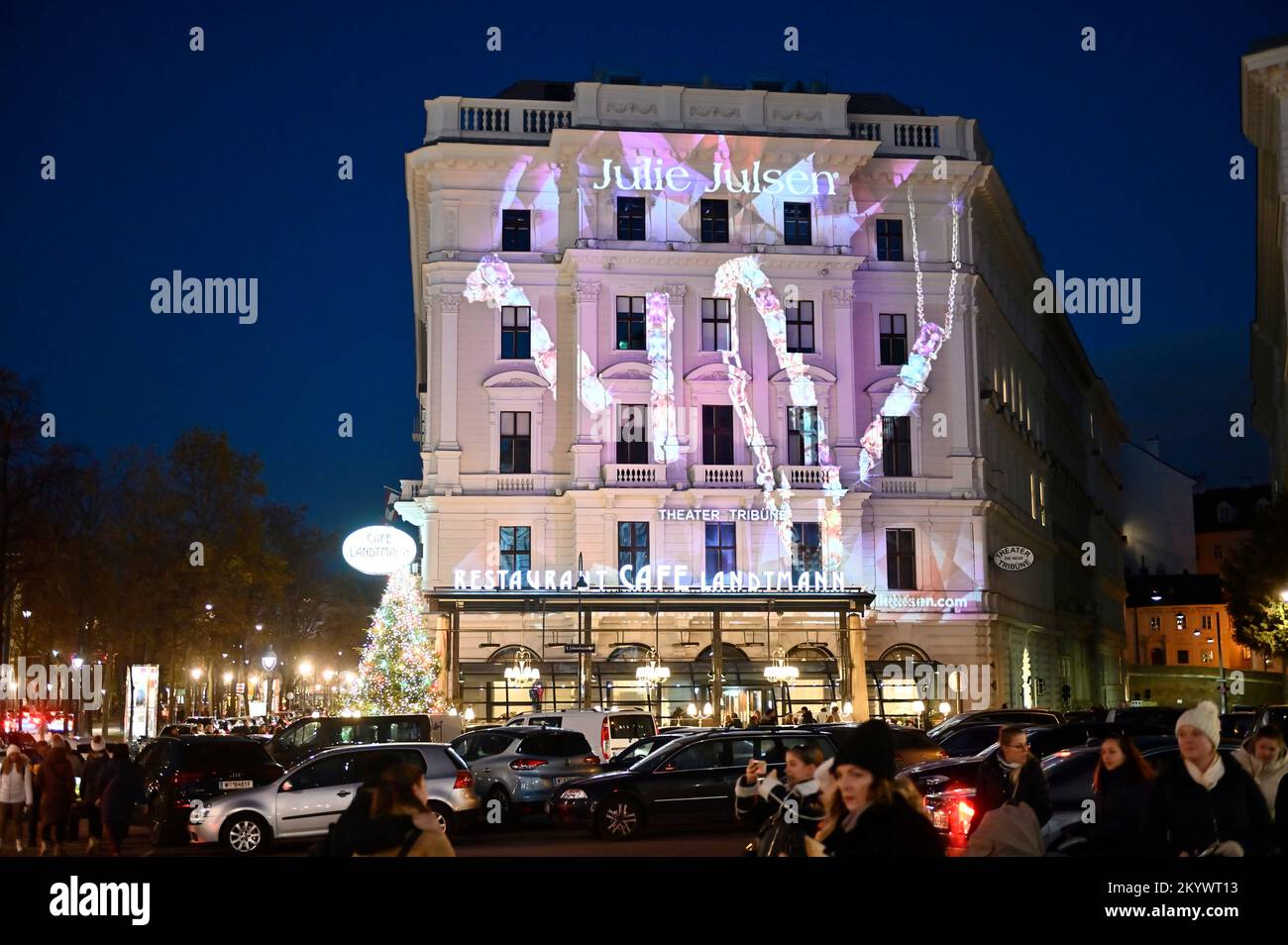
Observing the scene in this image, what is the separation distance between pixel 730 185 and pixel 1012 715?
27908mm

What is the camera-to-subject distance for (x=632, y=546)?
52531 millimetres

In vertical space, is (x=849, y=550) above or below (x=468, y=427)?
below

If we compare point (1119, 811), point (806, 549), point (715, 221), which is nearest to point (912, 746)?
point (1119, 811)

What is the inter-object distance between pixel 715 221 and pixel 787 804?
46841mm

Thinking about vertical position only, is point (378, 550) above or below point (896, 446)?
below

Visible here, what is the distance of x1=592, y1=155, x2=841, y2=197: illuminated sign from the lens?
5431cm

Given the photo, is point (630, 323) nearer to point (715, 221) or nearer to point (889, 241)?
point (715, 221)

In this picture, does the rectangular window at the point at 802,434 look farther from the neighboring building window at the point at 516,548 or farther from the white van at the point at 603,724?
the white van at the point at 603,724

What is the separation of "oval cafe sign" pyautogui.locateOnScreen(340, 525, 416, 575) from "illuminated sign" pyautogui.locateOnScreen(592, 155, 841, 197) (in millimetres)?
15702

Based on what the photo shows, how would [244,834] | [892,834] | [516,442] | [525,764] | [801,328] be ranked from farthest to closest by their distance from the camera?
[801,328], [516,442], [525,764], [244,834], [892,834]

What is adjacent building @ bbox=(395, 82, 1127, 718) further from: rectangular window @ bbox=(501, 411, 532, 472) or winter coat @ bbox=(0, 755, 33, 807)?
winter coat @ bbox=(0, 755, 33, 807)

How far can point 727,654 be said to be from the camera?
53.2 metres
